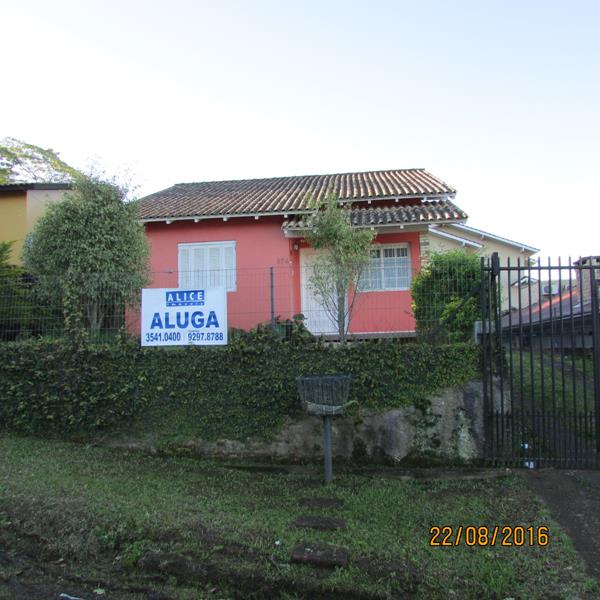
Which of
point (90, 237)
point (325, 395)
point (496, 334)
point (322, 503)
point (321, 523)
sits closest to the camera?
point (321, 523)

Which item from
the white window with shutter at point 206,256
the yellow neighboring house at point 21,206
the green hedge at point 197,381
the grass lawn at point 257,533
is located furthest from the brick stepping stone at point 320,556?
the yellow neighboring house at point 21,206

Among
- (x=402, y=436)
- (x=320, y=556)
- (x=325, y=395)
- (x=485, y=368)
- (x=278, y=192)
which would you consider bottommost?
(x=320, y=556)

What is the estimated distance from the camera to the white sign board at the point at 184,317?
6.82 m

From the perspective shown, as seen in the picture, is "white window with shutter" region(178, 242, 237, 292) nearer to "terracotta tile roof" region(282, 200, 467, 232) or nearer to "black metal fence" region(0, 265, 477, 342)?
"terracotta tile roof" region(282, 200, 467, 232)

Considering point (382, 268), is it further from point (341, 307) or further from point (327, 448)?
point (327, 448)

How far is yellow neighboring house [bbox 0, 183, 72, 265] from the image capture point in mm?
13188

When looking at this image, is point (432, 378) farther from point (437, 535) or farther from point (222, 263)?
point (222, 263)

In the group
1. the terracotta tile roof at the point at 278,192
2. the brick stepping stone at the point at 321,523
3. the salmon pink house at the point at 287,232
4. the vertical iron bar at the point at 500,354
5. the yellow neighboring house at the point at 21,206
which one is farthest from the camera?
the yellow neighboring house at the point at 21,206

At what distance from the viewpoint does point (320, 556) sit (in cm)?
371

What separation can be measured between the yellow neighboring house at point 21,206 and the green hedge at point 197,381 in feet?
24.1

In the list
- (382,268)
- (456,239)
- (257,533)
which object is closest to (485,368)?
(257,533)

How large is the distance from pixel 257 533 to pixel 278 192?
11.7 meters

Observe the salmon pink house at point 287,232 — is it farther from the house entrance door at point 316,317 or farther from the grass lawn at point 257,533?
the grass lawn at point 257,533
